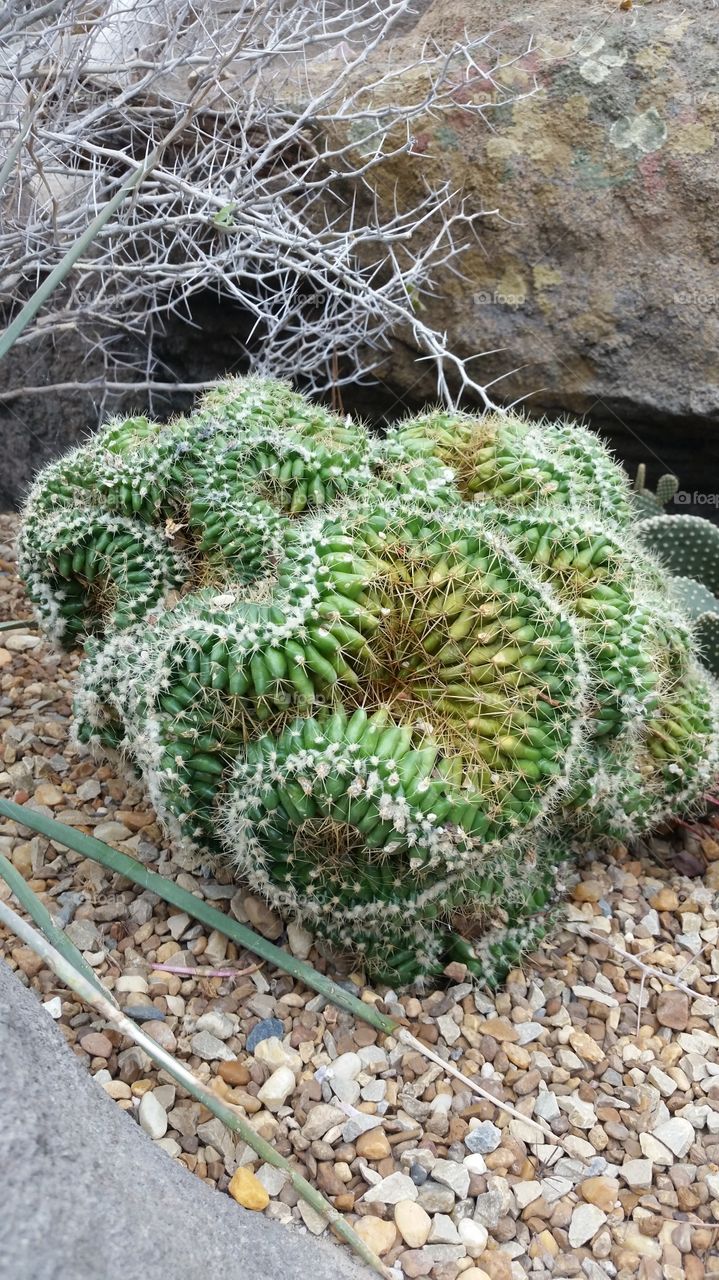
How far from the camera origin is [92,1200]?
1.07 meters

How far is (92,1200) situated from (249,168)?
3053 mm

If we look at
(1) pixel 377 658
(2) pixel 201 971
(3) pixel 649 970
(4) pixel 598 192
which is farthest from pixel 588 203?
(2) pixel 201 971

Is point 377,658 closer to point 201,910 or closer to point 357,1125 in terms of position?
point 201,910

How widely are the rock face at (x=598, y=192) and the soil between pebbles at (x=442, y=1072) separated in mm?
1796

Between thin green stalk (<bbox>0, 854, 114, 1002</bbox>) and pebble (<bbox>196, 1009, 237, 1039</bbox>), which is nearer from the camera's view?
thin green stalk (<bbox>0, 854, 114, 1002</bbox>)

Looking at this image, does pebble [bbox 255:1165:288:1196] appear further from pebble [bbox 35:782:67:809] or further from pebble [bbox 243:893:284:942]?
pebble [bbox 35:782:67:809]

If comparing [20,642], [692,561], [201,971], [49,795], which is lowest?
[20,642]

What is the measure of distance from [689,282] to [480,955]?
2.24m

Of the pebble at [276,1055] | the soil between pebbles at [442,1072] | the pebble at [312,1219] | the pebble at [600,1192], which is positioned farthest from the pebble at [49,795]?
the pebble at [600,1192]

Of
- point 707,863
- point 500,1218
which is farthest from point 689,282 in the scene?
point 500,1218

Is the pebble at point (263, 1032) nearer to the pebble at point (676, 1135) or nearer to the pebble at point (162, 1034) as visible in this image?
the pebble at point (162, 1034)

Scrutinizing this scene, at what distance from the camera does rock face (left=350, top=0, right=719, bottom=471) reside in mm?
3047

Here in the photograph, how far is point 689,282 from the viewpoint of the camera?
3082 mm

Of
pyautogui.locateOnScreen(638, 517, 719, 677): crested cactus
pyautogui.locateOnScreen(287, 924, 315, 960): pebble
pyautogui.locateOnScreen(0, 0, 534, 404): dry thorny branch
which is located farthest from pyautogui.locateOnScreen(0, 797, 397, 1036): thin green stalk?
pyautogui.locateOnScreen(0, 0, 534, 404): dry thorny branch
